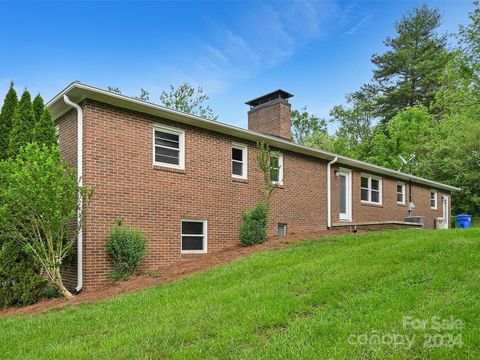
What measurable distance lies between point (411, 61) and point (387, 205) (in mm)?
23042

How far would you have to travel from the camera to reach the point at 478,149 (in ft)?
85.1

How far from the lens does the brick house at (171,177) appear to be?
8711mm

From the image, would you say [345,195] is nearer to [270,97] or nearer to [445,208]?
[270,97]

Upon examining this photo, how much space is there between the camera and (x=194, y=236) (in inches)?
419

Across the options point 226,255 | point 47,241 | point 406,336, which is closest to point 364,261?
point 406,336

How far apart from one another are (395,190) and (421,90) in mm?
21358

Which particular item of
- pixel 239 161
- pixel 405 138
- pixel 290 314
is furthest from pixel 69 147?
pixel 405 138

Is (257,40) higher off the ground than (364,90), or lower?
lower

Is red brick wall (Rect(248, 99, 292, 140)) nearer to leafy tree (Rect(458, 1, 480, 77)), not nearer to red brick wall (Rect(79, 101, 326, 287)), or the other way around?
red brick wall (Rect(79, 101, 326, 287))

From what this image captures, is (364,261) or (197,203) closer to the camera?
(364,261)

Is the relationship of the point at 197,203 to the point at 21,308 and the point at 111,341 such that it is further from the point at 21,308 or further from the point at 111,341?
the point at 111,341

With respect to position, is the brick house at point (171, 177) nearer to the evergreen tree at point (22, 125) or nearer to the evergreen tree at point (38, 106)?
the evergreen tree at point (38, 106)

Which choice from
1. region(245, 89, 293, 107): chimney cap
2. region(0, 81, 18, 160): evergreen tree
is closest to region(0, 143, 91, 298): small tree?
region(0, 81, 18, 160): evergreen tree

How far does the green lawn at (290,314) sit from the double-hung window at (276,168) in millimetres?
5205
